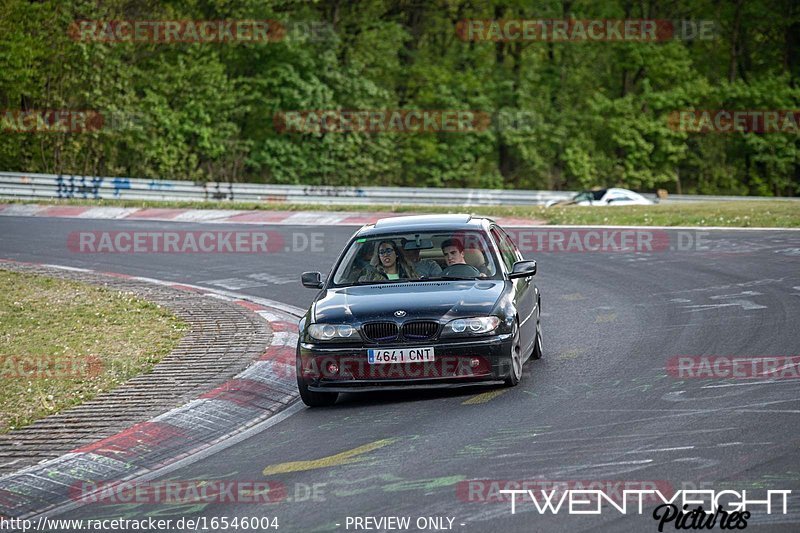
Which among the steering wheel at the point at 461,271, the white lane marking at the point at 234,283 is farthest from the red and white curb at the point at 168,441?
the white lane marking at the point at 234,283

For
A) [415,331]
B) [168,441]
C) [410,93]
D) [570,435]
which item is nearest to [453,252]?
[415,331]

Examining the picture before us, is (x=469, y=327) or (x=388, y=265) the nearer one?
(x=469, y=327)

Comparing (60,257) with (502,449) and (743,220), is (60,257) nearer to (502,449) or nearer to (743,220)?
(743,220)

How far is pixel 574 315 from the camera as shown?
14.2 metres

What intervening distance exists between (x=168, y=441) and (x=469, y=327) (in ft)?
8.39

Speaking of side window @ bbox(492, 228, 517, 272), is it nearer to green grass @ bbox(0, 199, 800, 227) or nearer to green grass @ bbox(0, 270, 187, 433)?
green grass @ bbox(0, 270, 187, 433)

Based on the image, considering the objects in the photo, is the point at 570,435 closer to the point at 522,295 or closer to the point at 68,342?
the point at 522,295

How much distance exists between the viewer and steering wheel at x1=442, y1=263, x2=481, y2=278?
10.6 metres

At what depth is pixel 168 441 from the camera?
29.0 feet

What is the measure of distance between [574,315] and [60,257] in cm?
1140

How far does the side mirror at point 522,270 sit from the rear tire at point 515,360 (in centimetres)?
71

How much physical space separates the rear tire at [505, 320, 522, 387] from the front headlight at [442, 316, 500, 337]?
25 centimetres

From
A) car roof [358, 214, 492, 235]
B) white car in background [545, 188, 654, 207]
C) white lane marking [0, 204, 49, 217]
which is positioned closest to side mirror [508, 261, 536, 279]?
car roof [358, 214, 492, 235]

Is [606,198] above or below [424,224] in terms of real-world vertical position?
below
